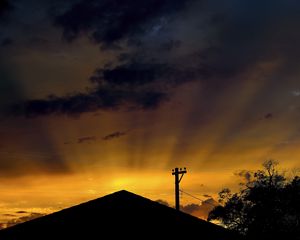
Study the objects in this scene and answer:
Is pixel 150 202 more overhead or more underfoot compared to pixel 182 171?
more underfoot

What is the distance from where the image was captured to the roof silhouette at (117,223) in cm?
1313

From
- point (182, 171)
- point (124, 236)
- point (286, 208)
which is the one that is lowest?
point (124, 236)

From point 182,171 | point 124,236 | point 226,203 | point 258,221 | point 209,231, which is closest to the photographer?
point 124,236

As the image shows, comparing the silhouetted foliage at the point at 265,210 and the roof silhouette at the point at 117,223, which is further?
the silhouetted foliage at the point at 265,210

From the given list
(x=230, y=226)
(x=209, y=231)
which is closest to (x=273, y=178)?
(x=230, y=226)

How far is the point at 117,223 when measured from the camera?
1334cm

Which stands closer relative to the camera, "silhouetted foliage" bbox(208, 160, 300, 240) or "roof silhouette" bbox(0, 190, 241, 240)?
"roof silhouette" bbox(0, 190, 241, 240)

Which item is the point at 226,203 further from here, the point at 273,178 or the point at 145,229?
the point at 145,229

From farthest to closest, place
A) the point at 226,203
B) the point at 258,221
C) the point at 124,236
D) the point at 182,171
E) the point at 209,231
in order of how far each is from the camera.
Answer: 1. the point at 226,203
2. the point at 258,221
3. the point at 182,171
4. the point at 209,231
5. the point at 124,236

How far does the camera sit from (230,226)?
43125 mm

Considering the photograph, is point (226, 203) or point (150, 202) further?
point (226, 203)

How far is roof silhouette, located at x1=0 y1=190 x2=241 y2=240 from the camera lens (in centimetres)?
1313

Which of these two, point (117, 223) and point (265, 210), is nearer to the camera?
point (117, 223)

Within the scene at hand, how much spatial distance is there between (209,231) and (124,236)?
2.76 m
